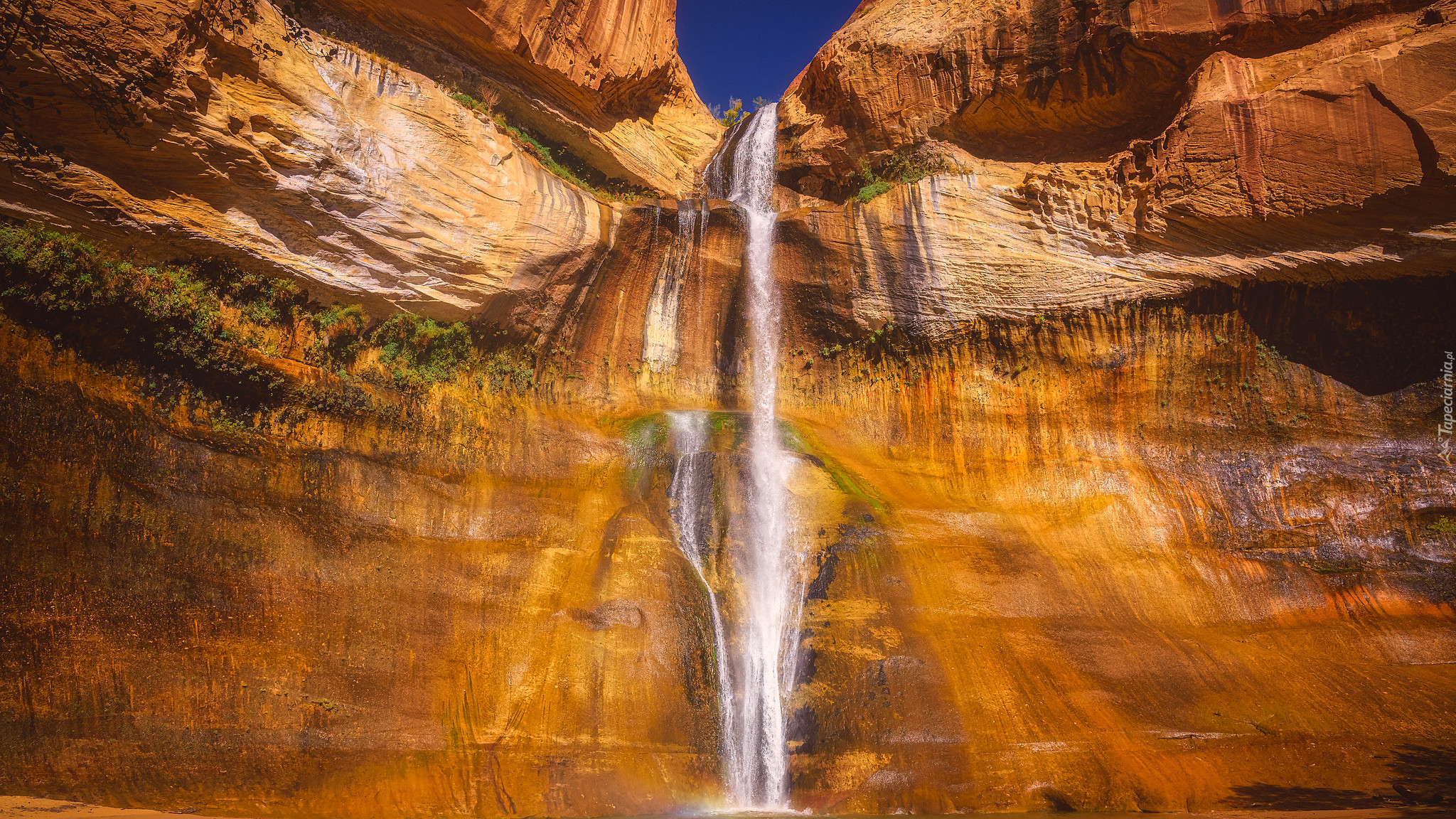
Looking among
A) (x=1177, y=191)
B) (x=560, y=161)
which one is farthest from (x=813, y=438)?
(x=560, y=161)

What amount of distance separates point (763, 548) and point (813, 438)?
241 centimetres

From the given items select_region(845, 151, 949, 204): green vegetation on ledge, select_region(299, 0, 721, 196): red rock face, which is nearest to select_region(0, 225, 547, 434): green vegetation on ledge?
select_region(299, 0, 721, 196): red rock face

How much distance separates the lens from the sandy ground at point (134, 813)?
6633 mm

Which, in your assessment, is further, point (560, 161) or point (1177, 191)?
point (560, 161)

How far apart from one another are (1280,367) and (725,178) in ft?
32.1

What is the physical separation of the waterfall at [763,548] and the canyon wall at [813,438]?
1.02 feet

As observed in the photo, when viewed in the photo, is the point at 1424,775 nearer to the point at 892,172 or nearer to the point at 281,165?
the point at 892,172

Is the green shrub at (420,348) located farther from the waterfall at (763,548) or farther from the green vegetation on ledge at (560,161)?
the waterfall at (763,548)

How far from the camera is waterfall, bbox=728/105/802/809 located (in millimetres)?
8820

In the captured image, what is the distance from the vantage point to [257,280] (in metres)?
9.05

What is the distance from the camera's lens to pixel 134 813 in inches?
286

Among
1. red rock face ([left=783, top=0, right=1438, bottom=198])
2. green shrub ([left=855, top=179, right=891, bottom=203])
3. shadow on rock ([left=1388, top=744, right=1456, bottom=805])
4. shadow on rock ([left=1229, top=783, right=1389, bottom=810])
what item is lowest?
shadow on rock ([left=1229, top=783, right=1389, bottom=810])

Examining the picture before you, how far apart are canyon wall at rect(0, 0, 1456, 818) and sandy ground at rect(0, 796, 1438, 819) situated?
8.9 inches

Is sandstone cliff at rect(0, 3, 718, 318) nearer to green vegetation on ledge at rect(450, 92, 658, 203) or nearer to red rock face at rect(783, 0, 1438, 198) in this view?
green vegetation on ledge at rect(450, 92, 658, 203)
